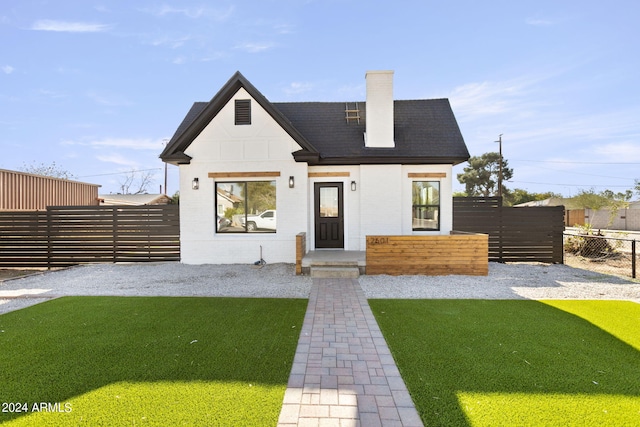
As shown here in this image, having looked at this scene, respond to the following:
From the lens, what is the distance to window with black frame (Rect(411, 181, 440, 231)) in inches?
418

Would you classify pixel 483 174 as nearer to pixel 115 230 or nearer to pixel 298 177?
pixel 298 177

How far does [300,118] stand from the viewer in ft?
38.2

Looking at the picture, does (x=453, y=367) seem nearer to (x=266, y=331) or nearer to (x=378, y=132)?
(x=266, y=331)

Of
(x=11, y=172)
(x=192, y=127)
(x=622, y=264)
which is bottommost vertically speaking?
(x=622, y=264)

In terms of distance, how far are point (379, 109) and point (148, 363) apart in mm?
10208

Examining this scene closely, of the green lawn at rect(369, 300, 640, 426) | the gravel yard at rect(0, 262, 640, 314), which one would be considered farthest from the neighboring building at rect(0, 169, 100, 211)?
the green lawn at rect(369, 300, 640, 426)

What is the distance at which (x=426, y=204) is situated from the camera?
418 inches

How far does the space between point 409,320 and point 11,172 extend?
715 inches

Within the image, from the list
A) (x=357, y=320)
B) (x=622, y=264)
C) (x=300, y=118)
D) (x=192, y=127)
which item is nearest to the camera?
(x=357, y=320)

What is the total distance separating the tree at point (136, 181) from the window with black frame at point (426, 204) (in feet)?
133

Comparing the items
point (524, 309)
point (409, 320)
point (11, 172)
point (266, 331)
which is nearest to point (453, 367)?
point (409, 320)

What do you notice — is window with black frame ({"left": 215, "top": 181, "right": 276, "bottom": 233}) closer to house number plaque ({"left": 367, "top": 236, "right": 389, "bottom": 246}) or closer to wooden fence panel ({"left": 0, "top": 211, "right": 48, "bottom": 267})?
house number plaque ({"left": 367, "top": 236, "right": 389, "bottom": 246})

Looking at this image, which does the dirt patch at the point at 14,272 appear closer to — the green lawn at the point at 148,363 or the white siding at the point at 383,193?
the green lawn at the point at 148,363

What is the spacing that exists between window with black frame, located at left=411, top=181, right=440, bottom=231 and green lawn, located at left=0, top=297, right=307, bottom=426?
6.70 m
